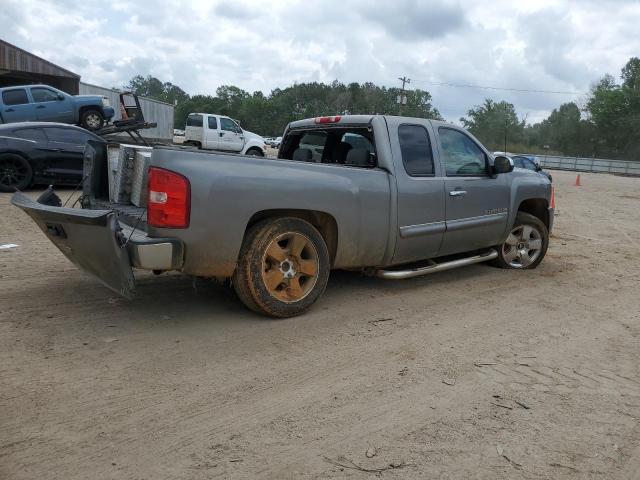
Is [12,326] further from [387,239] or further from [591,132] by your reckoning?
[591,132]

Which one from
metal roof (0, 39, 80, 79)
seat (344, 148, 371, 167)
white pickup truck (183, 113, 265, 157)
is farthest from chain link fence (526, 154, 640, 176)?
seat (344, 148, 371, 167)

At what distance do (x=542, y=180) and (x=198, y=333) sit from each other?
4.73 m

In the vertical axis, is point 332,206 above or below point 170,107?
below

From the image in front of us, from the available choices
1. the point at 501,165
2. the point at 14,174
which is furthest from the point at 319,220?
the point at 14,174

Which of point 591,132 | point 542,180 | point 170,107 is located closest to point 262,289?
point 542,180

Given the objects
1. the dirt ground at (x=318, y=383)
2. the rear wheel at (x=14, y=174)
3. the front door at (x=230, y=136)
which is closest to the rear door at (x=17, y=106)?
the rear wheel at (x=14, y=174)

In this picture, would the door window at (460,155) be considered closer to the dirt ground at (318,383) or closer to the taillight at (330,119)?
the taillight at (330,119)

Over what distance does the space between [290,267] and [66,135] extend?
8.43 metres

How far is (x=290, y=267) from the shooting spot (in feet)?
14.6

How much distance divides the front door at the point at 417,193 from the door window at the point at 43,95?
14.7 meters

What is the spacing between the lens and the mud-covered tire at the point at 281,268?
13.8 feet

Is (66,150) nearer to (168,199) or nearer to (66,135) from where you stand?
(66,135)

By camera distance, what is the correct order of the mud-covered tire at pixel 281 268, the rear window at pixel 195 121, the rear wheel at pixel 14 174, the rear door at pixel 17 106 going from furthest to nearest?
1. the rear window at pixel 195 121
2. the rear door at pixel 17 106
3. the rear wheel at pixel 14 174
4. the mud-covered tire at pixel 281 268

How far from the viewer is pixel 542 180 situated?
6.77 metres
